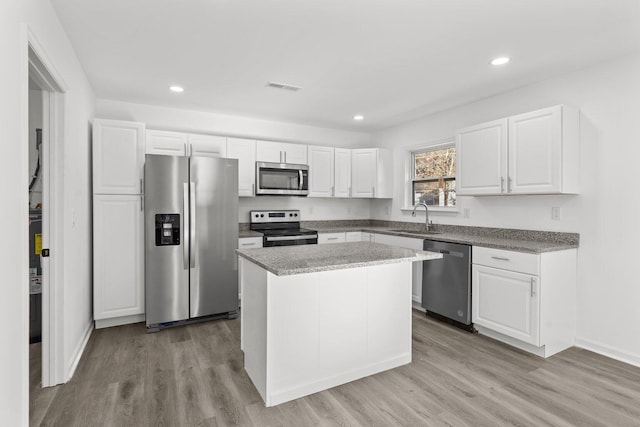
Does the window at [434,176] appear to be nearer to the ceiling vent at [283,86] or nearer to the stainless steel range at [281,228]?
the stainless steel range at [281,228]

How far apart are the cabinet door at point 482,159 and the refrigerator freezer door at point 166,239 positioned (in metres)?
2.91

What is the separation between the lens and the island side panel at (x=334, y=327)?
210 centimetres

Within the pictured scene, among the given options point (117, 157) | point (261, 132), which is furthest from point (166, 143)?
point (261, 132)

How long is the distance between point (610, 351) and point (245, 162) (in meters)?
4.07

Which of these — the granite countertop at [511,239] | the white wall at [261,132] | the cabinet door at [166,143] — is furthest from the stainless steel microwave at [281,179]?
the granite countertop at [511,239]

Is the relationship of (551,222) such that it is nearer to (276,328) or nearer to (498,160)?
(498,160)

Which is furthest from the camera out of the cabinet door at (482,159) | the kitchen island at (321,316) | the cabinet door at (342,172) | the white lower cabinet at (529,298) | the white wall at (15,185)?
the cabinet door at (342,172)

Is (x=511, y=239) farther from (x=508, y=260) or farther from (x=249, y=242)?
(x=249, y=242)

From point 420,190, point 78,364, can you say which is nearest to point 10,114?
point 78,364

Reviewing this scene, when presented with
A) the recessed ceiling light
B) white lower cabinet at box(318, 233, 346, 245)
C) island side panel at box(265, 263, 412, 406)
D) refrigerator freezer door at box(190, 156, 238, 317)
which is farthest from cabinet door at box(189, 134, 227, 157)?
the recessed ceiling light

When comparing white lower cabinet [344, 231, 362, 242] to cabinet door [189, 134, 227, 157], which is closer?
cabinet door [189, 134, 227, 157]

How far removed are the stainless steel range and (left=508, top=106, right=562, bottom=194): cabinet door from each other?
235 centimetres

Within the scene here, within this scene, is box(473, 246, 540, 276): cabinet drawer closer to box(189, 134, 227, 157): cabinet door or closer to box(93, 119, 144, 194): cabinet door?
box(189, 134, 227, 157): cabinet door

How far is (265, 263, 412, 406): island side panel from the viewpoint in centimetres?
210
